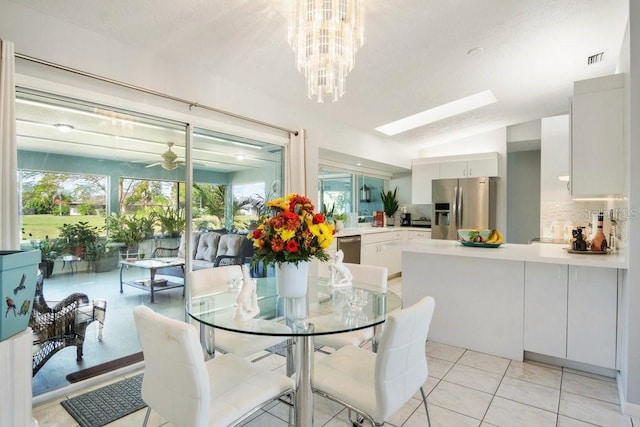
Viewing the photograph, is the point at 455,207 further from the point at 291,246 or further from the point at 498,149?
the point at 291,246

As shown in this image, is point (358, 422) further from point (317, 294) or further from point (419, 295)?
point (419, 295)

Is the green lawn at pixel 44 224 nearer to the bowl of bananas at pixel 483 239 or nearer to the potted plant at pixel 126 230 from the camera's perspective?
the potted plant at pixel 126 230

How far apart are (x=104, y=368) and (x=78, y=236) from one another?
1.00 meters

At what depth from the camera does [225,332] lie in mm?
2256

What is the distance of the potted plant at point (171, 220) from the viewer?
2.96 metres

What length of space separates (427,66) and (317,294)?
8.53 feet

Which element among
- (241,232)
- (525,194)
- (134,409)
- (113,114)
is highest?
(113,114)

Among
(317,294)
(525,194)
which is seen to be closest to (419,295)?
(317,294)

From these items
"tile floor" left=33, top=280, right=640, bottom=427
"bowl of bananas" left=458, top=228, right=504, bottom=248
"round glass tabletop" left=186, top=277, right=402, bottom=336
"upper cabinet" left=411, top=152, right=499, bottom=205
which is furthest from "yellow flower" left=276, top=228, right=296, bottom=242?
"upper cabinet" left=411, top=152, right=499, bottom=205

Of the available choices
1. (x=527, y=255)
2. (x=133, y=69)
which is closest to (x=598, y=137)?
(x=527, y=255)

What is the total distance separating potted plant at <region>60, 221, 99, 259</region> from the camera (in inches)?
95.2

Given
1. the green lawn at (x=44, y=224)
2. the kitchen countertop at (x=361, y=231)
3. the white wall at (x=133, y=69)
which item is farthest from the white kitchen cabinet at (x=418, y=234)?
the green lawn at (x=44, y=224)

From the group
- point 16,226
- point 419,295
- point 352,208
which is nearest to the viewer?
point 16,226

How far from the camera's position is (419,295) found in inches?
134
